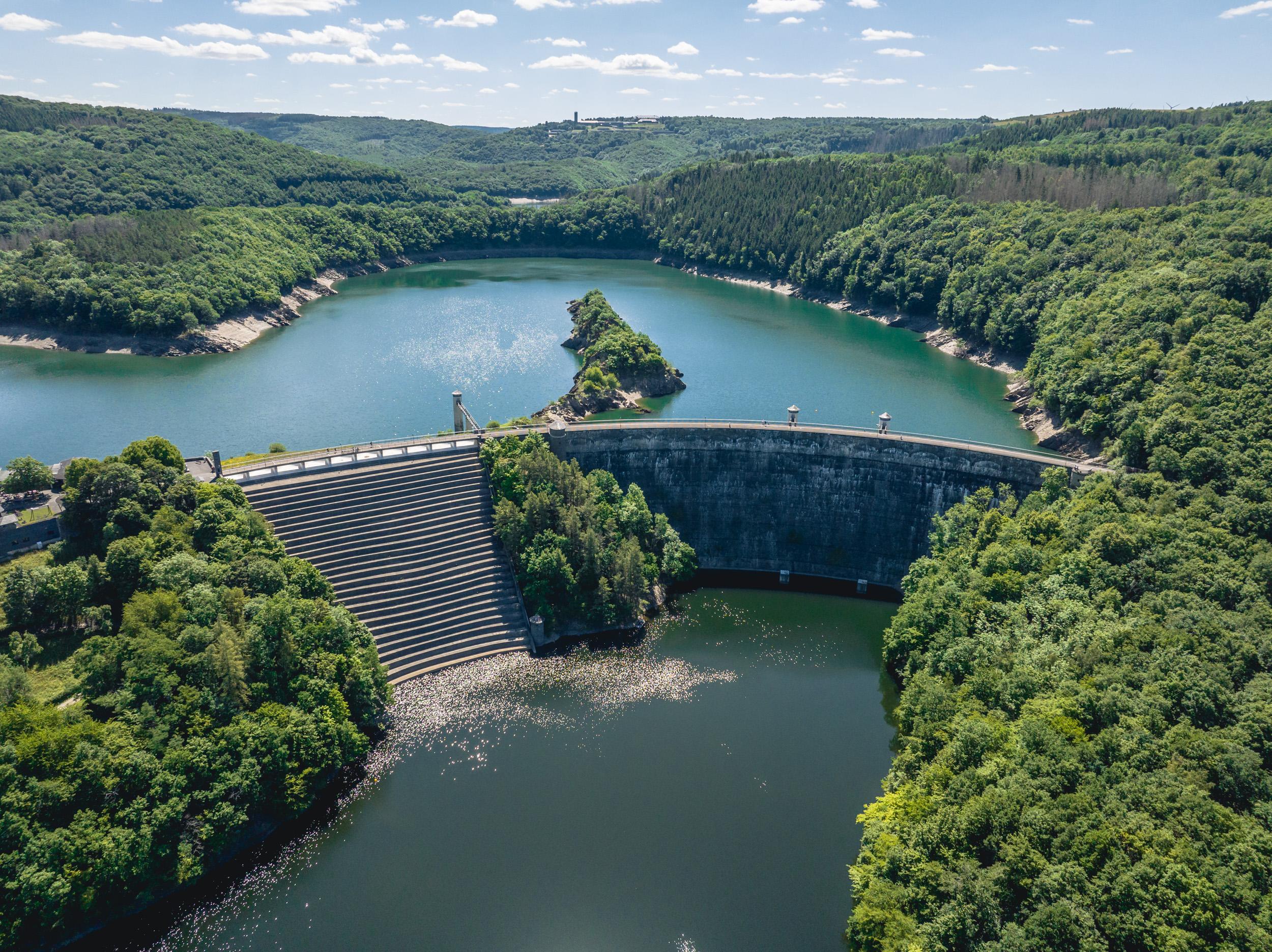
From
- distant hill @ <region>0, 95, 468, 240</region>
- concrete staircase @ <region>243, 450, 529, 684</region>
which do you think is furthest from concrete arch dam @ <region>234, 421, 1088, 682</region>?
distant hill @ <region>0, 95, 468, 240</region>

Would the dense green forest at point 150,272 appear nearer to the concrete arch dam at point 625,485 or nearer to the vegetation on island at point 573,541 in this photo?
the concrete arch dam at point 625,485

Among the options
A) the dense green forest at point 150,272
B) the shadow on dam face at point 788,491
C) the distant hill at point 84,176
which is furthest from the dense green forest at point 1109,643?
the distant hill at point 84,176

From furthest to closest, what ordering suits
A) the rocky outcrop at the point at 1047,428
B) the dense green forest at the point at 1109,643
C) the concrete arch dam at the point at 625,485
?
the rocky outcrop at the point at 1047,428 < the concrete arch dam at the point at 625,485 < the dense green forest at the point at 1109,643

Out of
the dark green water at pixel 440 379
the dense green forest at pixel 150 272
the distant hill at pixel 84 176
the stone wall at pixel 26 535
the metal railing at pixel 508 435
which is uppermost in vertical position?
the distant hill at pixel 84 176

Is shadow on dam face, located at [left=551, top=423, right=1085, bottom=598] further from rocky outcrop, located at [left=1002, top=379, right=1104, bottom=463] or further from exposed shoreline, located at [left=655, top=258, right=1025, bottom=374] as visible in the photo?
exposed shoreline, located at [left=655, top=258, right=1025, bottom=374]

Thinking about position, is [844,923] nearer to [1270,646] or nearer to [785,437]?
[1270,646]
